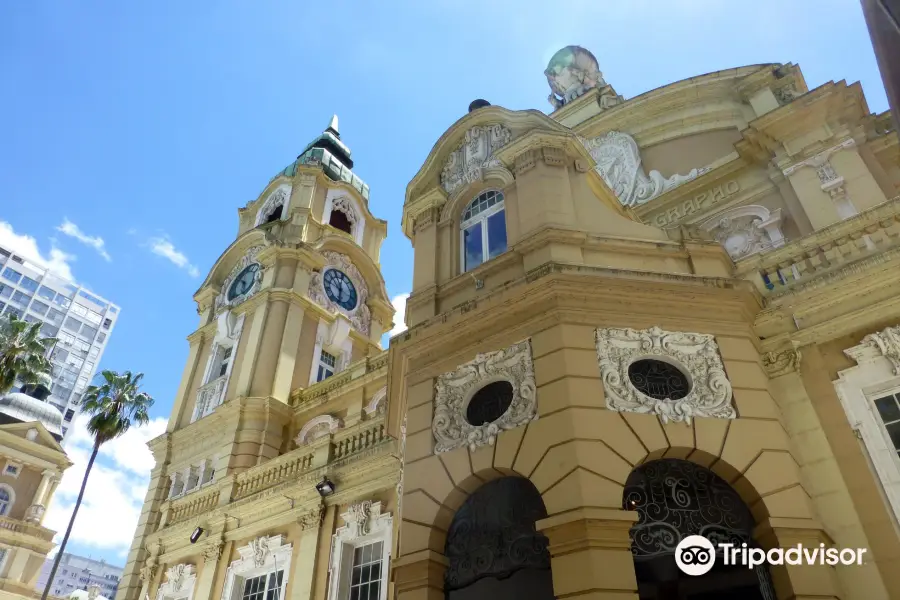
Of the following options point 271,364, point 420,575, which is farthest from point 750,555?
point 271,364

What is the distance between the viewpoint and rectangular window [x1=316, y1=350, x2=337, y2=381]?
29.0 metres

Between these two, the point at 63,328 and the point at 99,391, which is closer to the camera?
the point at 99,391

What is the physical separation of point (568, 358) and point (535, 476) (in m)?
1.92

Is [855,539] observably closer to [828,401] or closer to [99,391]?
[828,401]

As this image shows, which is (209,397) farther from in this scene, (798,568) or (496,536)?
(798,568)

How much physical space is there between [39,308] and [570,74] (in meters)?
108

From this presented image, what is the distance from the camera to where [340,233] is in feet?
109

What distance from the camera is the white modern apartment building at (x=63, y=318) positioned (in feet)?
348

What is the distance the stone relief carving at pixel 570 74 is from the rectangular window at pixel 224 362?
59.2 feet

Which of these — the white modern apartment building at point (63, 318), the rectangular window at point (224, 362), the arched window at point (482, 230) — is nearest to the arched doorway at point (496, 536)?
the arched window at point (482, 230)

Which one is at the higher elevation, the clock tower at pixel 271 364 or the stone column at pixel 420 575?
the clock tower at pixel 271 364

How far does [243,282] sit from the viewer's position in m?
31.2

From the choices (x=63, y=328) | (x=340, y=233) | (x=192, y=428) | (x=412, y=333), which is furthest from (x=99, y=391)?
(x=63, y=328)

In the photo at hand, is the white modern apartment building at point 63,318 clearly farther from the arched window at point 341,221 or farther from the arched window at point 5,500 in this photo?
the arched window at point 341,221
